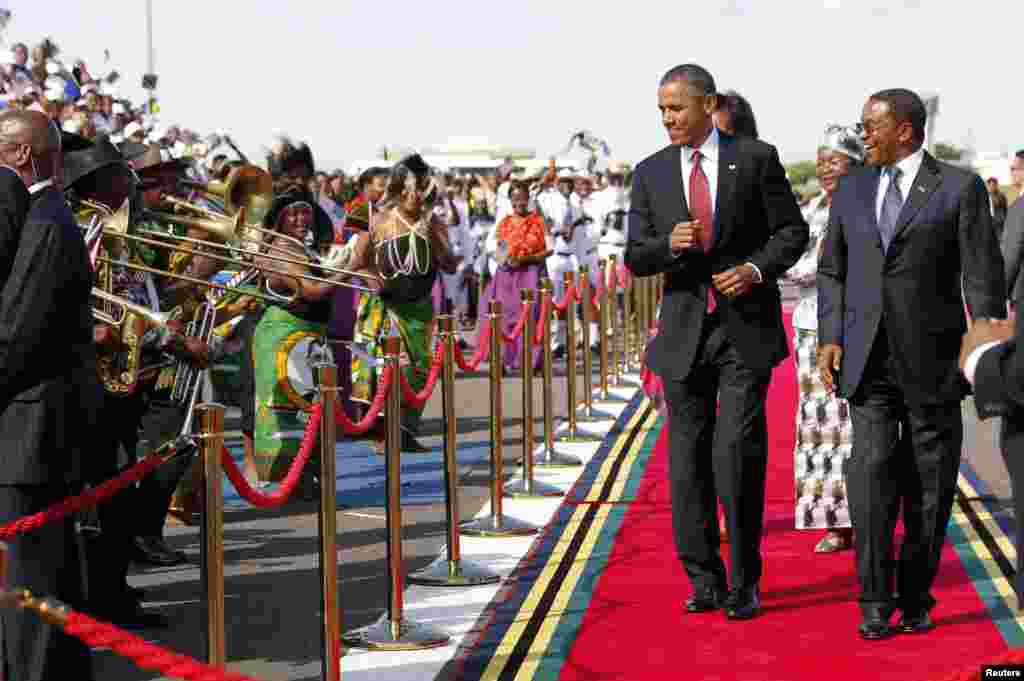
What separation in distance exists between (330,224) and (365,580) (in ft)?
11.7

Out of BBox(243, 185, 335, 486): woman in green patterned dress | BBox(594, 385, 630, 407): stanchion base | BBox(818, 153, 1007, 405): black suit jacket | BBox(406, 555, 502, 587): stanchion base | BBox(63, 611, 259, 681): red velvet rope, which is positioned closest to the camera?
BBox(63, 611, 259, 681): red velvet rope

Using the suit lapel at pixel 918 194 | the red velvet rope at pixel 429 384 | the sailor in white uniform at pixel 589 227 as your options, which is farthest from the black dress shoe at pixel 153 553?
the sailor in white uniform at pixel 589 227

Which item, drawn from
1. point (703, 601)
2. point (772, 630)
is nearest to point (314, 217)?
point (703, 601)

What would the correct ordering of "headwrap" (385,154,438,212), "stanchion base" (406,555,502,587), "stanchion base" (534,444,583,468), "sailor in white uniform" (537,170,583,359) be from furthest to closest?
"sailor in white uniform" (537,170,583,359) → "headwrap" (385,154,438,212) → "stanchion base" (534,444,583,468) → "stanchion base" (406,555,502,587)

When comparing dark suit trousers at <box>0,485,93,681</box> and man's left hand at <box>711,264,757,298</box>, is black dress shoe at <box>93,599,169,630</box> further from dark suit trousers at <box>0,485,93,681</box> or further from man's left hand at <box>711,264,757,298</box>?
man's left hand at <box>711,264,757,298</box>

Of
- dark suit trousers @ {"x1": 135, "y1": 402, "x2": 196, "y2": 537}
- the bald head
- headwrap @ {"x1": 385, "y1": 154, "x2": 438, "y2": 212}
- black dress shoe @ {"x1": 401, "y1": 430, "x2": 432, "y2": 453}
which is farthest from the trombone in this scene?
black dress shoe @ {"x1": 401, "y1": 430, "x2": 432, "y2": 453}

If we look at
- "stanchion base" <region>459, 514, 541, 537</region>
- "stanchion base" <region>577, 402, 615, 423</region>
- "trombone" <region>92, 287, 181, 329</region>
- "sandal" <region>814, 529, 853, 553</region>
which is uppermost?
"trombone" <region>92, 287, 181, 329</region>

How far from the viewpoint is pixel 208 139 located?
23047 mm

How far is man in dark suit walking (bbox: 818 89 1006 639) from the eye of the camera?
302 inches

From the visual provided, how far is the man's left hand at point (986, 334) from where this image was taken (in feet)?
15.7

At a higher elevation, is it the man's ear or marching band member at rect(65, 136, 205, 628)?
the man's ear

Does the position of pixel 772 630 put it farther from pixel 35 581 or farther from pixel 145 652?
pixel 145 652

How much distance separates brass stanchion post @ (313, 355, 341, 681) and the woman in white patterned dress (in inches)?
137

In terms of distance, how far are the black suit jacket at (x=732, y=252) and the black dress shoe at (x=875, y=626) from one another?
1169 mm
